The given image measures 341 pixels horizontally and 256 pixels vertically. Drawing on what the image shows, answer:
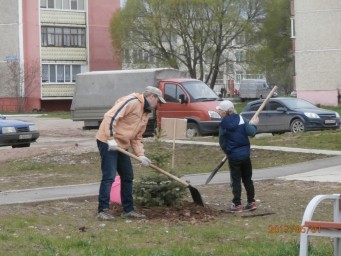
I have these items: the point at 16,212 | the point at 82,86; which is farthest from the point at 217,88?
the point at 16,212

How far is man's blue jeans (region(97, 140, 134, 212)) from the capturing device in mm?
10531

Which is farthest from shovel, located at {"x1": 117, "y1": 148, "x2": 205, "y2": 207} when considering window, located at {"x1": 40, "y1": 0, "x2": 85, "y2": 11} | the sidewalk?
window, located at {"x1": 40, "y1": 0, "x2": 85, "y2": 11}

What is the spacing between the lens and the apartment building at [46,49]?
207 ft

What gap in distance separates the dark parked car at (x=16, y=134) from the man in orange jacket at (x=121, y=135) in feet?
47.2

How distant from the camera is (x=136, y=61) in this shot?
64.3m

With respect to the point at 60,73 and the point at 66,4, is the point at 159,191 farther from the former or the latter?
the point at 66,4

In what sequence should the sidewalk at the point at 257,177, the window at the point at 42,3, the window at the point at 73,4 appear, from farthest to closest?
the window at the point at 73,4, the window at the point at 42,3, the sidewalk at the point at 257,177

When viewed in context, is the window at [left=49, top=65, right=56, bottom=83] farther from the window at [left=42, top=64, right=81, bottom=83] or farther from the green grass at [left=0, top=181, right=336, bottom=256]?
the green grass at [left=0, top=181, right=336, bottom=256]

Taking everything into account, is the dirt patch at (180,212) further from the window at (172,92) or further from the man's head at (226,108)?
the window at (172,92)

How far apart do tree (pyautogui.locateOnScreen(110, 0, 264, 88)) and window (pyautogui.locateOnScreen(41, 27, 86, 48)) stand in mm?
3643

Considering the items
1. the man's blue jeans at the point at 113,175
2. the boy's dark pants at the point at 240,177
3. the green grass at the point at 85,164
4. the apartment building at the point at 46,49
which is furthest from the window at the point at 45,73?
the man's blue jeans at the point at 113,175

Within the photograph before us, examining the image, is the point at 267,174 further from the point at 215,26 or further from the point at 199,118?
the point at 215,26

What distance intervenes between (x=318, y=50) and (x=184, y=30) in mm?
9562

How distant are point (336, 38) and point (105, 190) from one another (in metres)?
51.1
